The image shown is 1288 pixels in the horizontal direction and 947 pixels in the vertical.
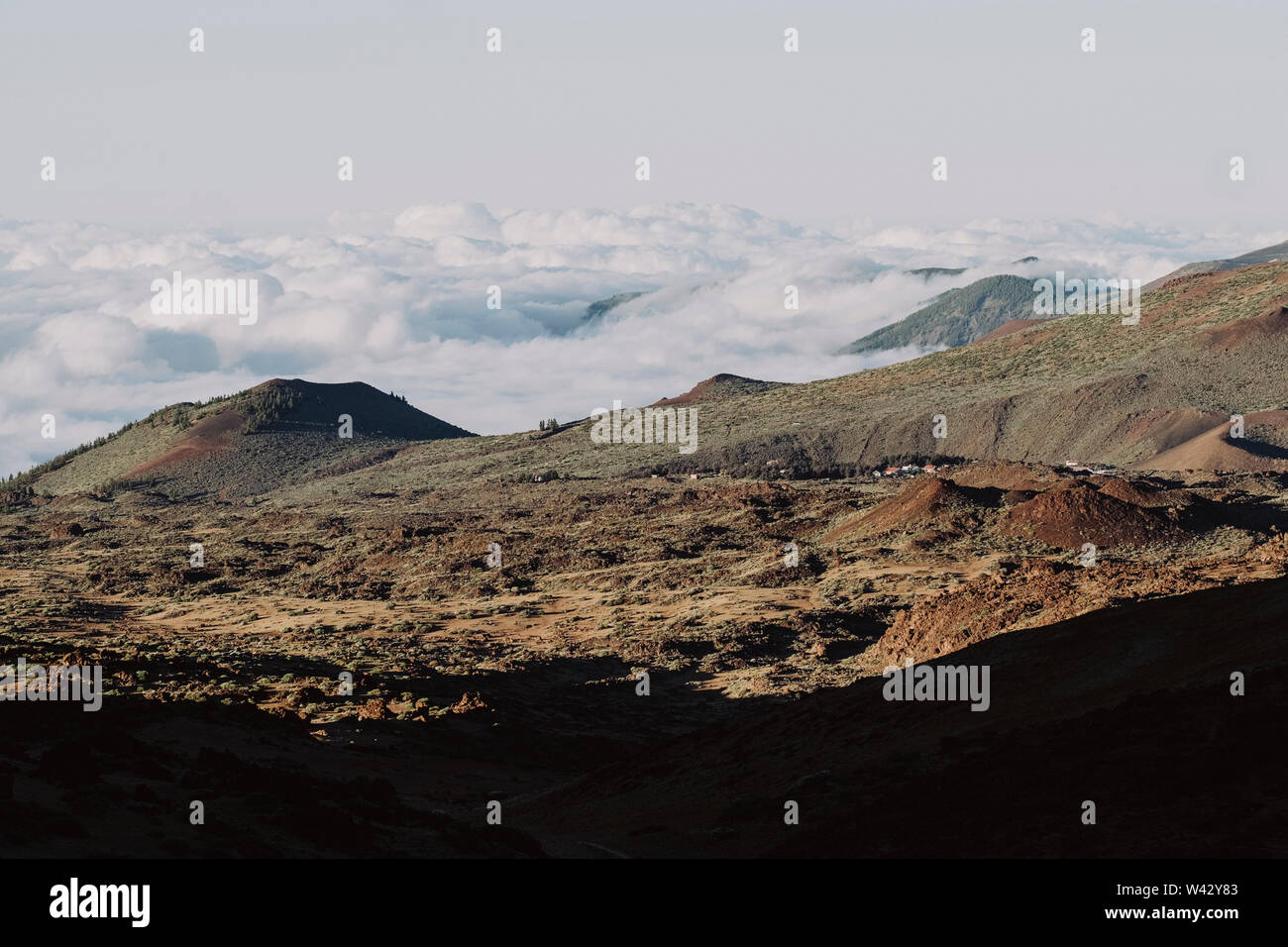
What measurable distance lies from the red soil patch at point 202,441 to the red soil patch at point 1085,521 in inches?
4316

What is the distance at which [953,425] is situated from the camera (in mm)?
117625

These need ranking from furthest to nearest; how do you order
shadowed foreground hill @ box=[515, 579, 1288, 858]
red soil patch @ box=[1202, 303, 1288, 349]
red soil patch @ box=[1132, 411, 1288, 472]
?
1. red soil patch @ box=[1202, 303, 1288, 349]
2. red soil patch @ box=[1132, 411, 1288, 472]
3. shadowed foreground hill @ box=[515, 579, 1288, 858]

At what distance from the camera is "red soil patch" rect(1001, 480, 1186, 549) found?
2376 inches

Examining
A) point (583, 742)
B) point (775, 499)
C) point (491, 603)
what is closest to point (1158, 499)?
point (775, 499)

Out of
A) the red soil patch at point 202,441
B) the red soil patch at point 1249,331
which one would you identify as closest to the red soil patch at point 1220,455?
the red soil patch at point 1249,331

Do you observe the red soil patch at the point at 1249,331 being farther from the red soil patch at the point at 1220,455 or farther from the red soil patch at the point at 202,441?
the red soil patch at the point at 202,441

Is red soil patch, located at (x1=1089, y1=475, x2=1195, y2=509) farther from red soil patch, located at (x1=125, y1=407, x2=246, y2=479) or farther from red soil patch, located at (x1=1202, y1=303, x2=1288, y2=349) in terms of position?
red soil patch, located at (x1=125, y1=407, x2=246, y2=479)

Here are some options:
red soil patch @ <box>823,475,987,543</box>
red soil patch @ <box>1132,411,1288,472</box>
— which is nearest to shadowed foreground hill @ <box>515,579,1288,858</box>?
red soil patch @ <box>823,475,987,543</box>

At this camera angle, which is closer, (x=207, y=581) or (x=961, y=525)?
(x=961, y=525)

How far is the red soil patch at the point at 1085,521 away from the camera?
198 feet

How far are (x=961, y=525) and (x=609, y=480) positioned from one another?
169 ft

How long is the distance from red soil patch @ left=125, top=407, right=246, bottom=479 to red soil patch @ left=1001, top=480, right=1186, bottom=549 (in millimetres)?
109633
